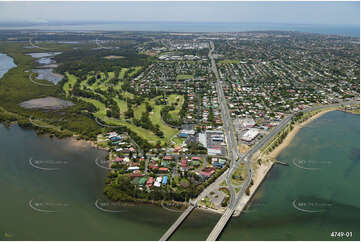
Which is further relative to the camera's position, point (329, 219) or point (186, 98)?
point (186, 98)

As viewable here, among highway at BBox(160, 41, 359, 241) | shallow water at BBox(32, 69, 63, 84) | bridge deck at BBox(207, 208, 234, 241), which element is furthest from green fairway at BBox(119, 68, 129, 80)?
bridge deck at BBox(207, 208, 234, 241)

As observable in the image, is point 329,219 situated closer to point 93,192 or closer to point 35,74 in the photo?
point 93,192

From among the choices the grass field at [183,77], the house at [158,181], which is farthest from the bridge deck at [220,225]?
the grass field at [183,77]

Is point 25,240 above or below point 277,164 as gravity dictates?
below

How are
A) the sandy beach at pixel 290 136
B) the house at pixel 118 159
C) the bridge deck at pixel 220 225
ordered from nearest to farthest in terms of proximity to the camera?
the bridge deck at pixel 220 225
the house at pixel 118 159
the sandy beach at pixel 290 136

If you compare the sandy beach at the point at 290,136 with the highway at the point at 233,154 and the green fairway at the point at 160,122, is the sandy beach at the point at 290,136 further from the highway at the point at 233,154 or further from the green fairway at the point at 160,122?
the green fairway at the point at 160,122

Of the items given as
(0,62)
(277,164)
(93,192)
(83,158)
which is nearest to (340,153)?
(277,164)
